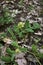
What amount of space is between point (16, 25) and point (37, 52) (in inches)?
35.7

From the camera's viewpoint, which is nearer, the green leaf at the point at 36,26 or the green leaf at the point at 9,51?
the green leaf at the point at 9,51

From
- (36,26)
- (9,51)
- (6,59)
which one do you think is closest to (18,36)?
(36,26)

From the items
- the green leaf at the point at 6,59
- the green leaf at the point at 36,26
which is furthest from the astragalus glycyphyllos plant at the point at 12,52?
the green leaf at the point at 36,26

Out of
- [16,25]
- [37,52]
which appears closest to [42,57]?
[37,52]

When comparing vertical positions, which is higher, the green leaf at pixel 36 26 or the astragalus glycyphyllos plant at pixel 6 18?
the astragalus glycyphyllos plant at pixel 6 18

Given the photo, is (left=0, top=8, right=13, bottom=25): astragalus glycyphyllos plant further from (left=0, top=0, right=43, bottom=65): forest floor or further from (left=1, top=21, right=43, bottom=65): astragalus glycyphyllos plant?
(left=1, top=21, right=43, bottom=65): astragalus glycyphyllos plant

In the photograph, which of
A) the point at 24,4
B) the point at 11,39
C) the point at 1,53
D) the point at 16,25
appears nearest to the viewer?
the point at 1,53

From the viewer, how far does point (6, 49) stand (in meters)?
3.05

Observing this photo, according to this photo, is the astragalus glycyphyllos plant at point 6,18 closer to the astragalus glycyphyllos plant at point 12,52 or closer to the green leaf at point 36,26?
the green leaf at point 36,26

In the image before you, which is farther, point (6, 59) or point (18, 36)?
point (18, 36)

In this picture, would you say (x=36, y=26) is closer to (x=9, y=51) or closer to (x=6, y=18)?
(x=6, y=18)

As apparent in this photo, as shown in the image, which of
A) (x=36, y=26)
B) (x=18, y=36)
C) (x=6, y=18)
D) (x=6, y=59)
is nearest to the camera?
(x=6, y=59)

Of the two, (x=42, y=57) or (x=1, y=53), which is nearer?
(x=42, y=57)

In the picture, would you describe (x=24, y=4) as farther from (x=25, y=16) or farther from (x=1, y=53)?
(x=1, y=53)
